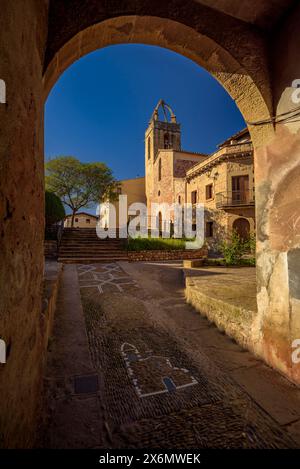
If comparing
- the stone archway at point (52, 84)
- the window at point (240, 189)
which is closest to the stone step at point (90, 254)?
the stone archway at point (52, 84)

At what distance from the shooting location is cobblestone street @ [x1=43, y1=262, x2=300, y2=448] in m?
1.58

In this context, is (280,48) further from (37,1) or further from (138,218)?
(138,218)

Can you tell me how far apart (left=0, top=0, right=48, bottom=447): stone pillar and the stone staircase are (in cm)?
928

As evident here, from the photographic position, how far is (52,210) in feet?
38.2

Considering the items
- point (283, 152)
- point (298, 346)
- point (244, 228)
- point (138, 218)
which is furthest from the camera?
point (138, 218)

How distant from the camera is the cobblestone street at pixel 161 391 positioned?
→ 5.19 feet

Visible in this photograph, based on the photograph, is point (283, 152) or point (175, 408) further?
point (283, 152)

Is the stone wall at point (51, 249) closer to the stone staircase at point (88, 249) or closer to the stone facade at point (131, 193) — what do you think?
the stone staircase at point (88, 249)

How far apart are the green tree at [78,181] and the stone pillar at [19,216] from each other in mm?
20927

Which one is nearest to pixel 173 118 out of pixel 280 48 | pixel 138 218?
pixel 138 218

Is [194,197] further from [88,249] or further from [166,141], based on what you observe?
[88,249]

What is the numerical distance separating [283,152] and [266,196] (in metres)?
0.50

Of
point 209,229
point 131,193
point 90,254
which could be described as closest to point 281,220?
point 90,254

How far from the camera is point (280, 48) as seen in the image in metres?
2.39
